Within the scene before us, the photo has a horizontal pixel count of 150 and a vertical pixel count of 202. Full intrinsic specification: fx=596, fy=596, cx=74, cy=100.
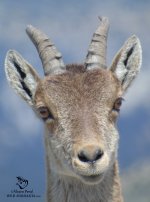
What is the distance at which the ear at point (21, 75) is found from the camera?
14.8 meters

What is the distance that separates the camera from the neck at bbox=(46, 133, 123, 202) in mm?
13586

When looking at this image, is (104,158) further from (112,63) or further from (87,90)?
(112,63)

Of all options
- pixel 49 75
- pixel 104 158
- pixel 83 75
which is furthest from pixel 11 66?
pixel 104 158

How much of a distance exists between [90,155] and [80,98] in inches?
77.4

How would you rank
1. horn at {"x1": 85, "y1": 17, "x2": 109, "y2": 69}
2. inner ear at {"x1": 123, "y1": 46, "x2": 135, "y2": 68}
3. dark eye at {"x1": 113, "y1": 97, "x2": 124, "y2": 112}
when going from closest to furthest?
1. dark eye at {"x1": 113, "y1": 97, "x2": 124, "y2": 112}
2. horn at {"x1": 85, "y1": 17, "x2": 109, "y2": 69}
3. inner ear at {"x1": 123, "y1": 46, "x2": 135, "y2": 68}

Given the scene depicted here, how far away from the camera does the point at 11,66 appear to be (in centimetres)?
1516

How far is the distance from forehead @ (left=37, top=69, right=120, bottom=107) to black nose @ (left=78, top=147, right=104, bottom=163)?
67.5 inches

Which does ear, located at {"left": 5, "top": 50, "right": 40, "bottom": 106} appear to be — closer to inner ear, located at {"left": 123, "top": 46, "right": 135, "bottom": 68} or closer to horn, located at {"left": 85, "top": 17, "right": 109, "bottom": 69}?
horn, located at {"left": 85, "top": 17, "right": 109, "bottom": 69}

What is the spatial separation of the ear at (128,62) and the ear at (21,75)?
2020mm

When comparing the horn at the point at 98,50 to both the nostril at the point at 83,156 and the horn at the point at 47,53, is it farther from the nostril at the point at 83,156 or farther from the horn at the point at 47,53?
the nostril at the point at 83,156

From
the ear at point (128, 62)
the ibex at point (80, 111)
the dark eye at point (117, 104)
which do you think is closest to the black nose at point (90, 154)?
the ibex at point (80, 111)

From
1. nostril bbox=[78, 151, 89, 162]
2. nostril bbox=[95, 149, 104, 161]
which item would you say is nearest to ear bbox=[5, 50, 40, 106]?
nostril bbox=[78, 151, 89, 162]

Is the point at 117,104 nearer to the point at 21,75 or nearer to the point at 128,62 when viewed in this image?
the point at 128,62

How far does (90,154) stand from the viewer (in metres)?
11.7
